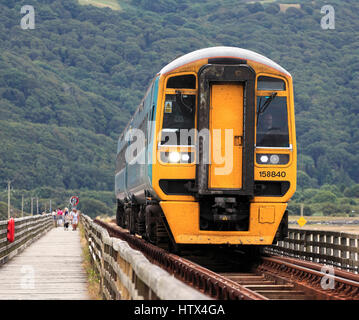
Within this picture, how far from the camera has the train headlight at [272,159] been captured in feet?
47.6

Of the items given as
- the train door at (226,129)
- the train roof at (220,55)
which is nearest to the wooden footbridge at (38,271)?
the train door at (226,129)

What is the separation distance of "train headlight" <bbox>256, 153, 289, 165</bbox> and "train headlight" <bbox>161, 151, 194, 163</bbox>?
1.27m

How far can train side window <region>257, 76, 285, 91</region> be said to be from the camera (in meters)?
14.8

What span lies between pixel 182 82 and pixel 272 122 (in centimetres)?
186

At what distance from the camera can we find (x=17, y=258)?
20438 millimetres

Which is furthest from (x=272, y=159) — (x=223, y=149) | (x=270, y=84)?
(x=270, y=84)

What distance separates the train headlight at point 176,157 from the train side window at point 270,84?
188 cm

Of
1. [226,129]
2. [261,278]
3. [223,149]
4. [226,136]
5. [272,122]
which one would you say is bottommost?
[261,278]

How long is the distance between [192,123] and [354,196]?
501ft

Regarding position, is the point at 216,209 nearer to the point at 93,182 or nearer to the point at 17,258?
the point at 17,258

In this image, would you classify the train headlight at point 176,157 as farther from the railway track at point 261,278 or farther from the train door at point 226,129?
the railway track at point 261,278

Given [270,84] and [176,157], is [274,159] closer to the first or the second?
[270,84]

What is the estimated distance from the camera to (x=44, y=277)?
15125mm
